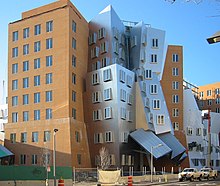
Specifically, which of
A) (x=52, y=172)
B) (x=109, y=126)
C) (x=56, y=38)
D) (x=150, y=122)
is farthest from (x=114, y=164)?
(x=52, y=172)

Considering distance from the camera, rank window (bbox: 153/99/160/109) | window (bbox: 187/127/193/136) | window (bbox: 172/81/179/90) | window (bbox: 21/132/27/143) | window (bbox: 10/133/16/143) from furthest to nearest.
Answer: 1. window (bbox: 187/127/193/136)
2. window (bbox: 172/81/179/90)
3. window (bbox: 153/99/160/109)
4. window (bbox: 10/133/16/143)
5. window (bbox: 21/132/27/143)

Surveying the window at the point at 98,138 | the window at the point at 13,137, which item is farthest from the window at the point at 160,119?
the window at the point at 13,137

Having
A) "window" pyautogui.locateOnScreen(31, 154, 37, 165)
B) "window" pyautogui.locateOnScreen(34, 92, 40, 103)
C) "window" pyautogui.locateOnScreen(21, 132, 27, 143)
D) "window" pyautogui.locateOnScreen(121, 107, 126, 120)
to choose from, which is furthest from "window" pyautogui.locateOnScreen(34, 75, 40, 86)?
"window" pyautogui.locateOnScreen(121, 107, 126, 120)

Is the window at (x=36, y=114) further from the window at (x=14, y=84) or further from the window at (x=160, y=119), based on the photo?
Answer: the window at (x=160, y=119)

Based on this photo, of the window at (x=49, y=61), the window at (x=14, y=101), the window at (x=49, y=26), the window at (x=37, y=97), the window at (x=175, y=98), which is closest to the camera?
the window at (x=49, y=61)

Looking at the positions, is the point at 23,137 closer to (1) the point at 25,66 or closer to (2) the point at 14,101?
(2) the point at 14,101

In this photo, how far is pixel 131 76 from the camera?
74.9 m

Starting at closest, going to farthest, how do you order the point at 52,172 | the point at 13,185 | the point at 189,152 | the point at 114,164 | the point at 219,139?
the point at 13,185
the point at 52,172
the point at 114,164
the point at 189,152
the point at 219,139

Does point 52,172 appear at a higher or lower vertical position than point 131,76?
lower

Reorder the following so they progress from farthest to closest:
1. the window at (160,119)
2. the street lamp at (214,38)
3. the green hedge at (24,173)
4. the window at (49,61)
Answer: the window at (160,119) < the window at (49,61) < the green hedge at (24,173) < the street lamp at (214,38)

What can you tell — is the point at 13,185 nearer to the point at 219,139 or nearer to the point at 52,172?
the point at 52,172

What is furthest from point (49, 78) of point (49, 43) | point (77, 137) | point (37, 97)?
point (77, 137)

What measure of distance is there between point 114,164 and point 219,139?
52.7 meters

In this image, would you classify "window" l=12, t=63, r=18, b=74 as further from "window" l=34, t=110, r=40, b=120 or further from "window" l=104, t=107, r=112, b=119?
"window" l=104, t=107, r=112, b=119
